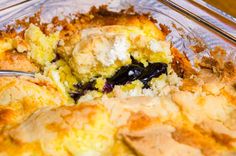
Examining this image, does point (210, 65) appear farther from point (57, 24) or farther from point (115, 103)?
point (57, 24)

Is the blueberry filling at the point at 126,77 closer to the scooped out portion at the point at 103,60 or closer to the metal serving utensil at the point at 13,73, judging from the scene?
the scooped out portion at the point at 103,60

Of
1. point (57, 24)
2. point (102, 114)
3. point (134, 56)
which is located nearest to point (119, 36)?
point (134, 56)

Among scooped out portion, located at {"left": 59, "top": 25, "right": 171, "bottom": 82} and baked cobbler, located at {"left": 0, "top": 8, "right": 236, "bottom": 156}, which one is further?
scooped out portion, located at {"left": 59, "top": 25, "right": 171, "bottom": 82}

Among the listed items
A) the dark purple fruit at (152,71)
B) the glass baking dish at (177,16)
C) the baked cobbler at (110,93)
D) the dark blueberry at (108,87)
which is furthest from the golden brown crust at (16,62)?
the dark purple fruit at (152,71)


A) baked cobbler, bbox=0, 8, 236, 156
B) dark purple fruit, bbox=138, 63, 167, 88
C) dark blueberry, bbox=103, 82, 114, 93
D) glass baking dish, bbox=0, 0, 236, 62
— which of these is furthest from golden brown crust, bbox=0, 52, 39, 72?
dark purple fruit, bbox=138, 63, 167, 88

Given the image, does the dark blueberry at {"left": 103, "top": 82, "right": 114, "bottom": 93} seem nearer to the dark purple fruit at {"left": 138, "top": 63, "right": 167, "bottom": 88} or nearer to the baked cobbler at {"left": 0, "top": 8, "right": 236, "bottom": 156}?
the baked cobbler at {"left": 0, "top": 8, "right": 236, "bottom": 156}

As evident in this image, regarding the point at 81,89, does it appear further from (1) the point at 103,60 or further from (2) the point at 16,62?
(2) the point at 16,62
